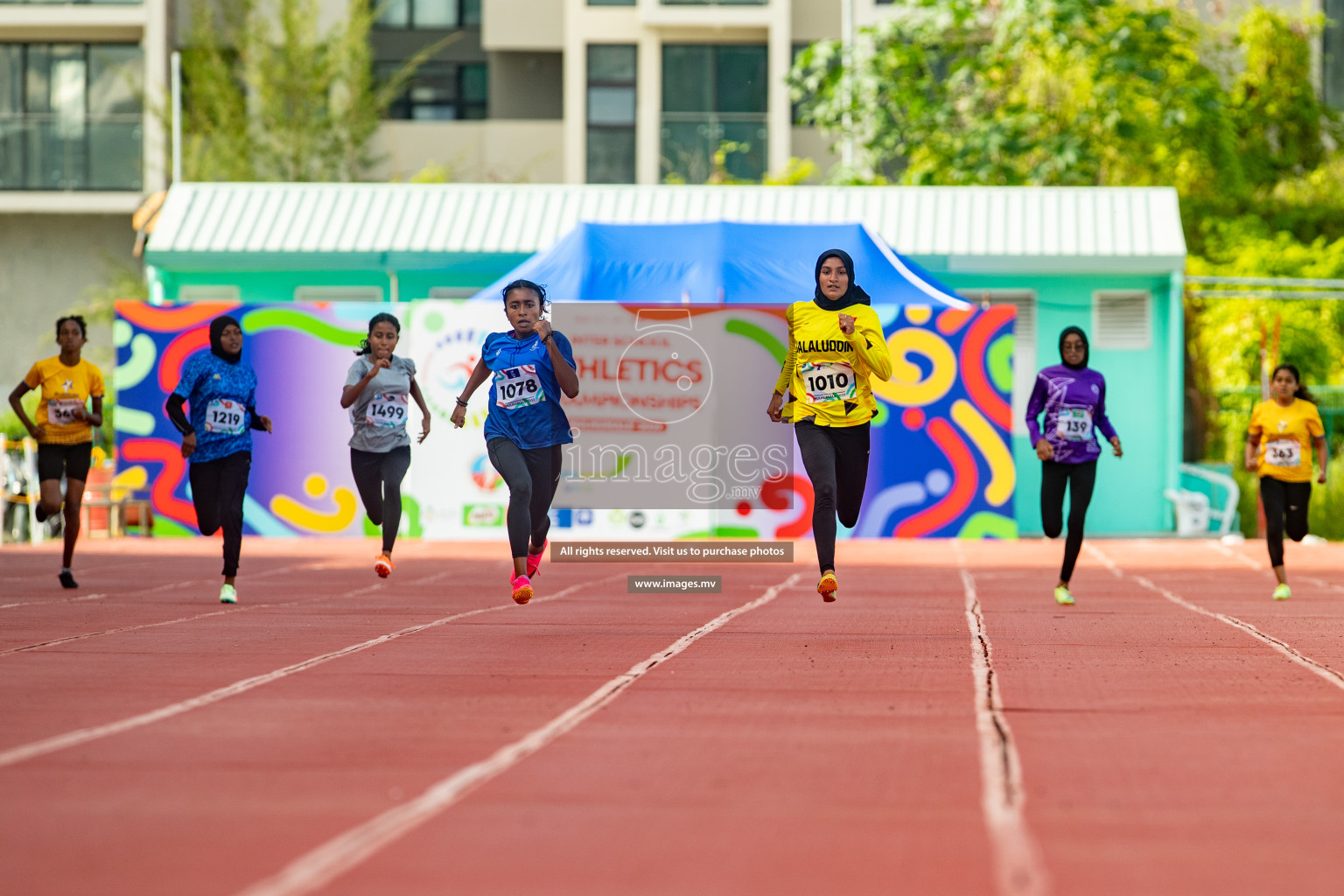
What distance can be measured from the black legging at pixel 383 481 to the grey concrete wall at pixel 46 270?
79.2 ft

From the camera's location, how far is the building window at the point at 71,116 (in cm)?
3478

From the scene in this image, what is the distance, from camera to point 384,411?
1218 centimetres

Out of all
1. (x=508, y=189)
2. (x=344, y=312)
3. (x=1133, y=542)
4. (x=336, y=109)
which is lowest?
(x=1133, y=542)

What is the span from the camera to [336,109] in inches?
1398

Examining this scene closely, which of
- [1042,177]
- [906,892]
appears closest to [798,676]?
[906,892]

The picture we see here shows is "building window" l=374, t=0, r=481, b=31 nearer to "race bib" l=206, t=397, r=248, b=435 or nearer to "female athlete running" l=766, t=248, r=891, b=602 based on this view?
"race bib" l=206, t=397, r=248, b=435

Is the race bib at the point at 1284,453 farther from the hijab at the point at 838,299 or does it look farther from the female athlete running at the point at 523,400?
the female athlete running at the point at 523,400

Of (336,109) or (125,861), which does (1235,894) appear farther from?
(336,109)

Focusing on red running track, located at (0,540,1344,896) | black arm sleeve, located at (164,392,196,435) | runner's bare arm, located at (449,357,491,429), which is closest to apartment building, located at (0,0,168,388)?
black arm sleeve, located at (164,392,196,435)

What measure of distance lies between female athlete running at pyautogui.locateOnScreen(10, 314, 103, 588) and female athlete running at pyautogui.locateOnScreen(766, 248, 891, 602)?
5.42 meters

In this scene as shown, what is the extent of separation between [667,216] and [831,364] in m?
14.3

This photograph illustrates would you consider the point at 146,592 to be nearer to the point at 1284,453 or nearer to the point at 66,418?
the point at 66,418

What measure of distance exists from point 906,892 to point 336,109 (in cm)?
3305

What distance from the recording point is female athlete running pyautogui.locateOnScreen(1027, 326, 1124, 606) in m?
11.9
